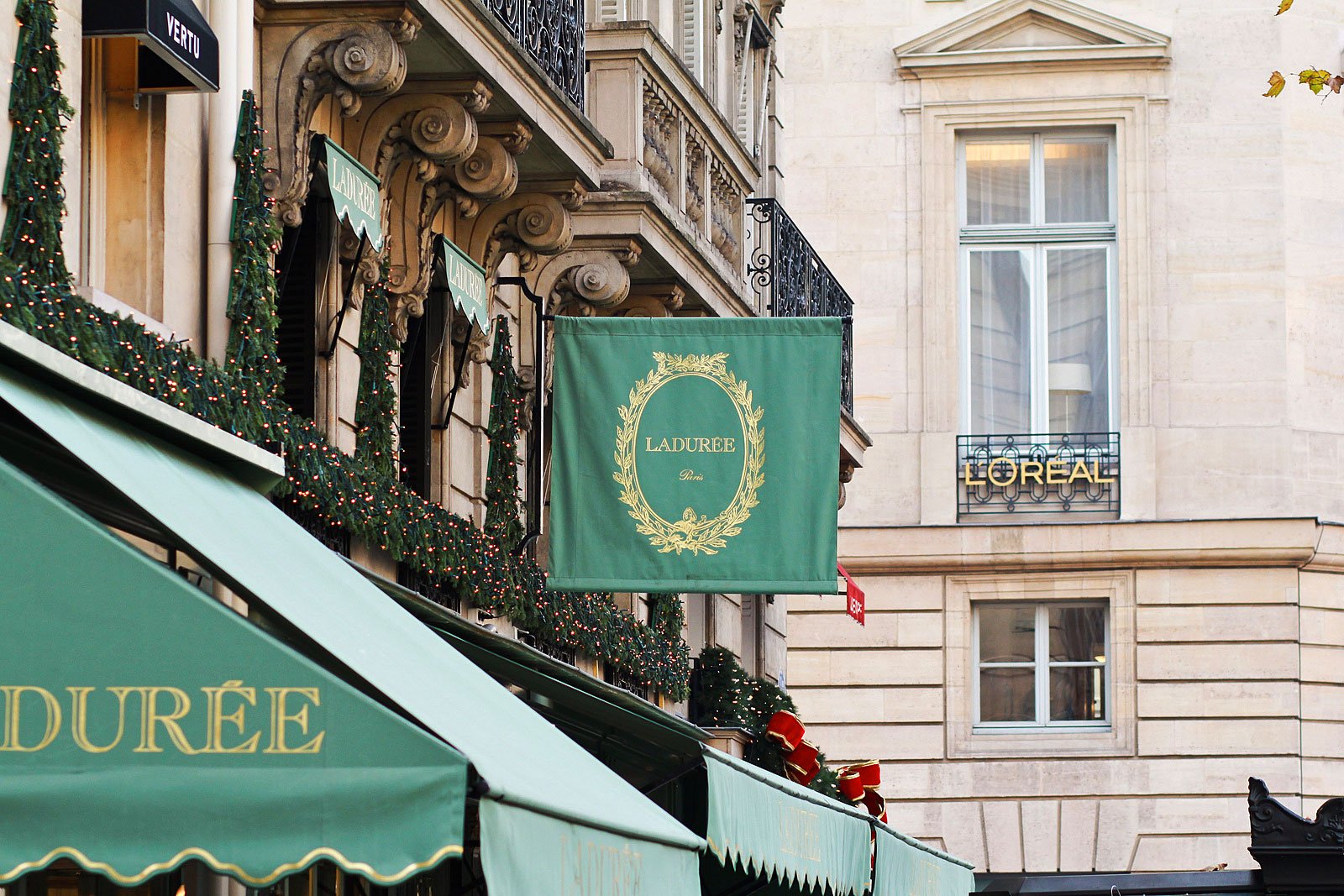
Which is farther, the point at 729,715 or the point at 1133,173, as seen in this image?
the point at 1133,173

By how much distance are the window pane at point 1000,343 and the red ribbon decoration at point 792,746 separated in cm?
1543

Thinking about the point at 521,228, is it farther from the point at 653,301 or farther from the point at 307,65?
the point at 307,65

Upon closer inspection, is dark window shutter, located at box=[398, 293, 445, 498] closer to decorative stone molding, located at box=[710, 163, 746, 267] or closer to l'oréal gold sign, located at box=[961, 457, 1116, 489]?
decorative stone molding, located at box=[710, 163, 746, 267]

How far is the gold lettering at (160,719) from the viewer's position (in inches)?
241

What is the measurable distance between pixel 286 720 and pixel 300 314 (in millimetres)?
7139

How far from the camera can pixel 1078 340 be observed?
36.1 meters

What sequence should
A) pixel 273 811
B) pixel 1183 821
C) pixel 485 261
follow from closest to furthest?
1. pixel 273 811
2. pixel 485 261
3. pixel 1183 821

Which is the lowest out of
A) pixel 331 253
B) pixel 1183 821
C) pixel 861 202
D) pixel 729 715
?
pixel 1183 821

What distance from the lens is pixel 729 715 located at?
2259 centimetres

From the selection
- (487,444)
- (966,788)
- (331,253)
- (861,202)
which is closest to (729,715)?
(487,444)

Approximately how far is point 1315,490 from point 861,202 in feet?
23.9

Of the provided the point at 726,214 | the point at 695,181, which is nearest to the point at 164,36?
the point at 695,181

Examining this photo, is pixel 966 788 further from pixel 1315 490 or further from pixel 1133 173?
pixel 1133 173

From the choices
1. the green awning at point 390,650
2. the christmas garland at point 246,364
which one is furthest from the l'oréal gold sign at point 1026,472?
the green awning at point 390,650
